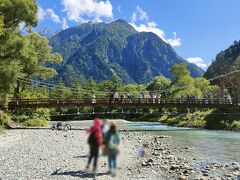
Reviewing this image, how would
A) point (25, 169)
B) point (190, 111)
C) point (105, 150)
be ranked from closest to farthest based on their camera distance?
point (105, 150) < point (25, 169) < point (190, 111)

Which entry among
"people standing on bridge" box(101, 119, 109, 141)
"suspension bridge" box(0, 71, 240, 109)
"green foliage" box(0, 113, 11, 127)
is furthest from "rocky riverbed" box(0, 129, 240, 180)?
"suspension bridge" box(0, 71, 240, 109)

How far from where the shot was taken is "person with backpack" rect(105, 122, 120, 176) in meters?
2.15

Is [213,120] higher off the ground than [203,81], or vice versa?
[203,81]

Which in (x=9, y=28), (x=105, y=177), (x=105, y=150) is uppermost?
(x=9, y=28)

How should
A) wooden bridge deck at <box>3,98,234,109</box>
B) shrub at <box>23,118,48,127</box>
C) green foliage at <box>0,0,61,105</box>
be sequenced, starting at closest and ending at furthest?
green foliage at <box>0,0,61,105</box>, wooden bridge deck at <box>3,98,234,109</box>, shrub at <box>23,118,48,127</box>

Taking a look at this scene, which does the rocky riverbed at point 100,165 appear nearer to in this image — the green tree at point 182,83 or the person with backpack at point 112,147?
the person with backpack at point 112,147

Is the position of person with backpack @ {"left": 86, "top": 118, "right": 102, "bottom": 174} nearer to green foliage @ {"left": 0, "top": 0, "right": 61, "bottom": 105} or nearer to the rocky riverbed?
the rocky riverbed

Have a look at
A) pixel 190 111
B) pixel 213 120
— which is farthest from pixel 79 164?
pixel 190 111

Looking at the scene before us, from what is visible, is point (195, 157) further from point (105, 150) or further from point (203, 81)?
point (203, 81)

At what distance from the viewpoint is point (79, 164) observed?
3700 cm

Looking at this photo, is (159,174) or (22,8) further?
(22,8)

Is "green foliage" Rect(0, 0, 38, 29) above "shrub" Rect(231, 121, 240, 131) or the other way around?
above

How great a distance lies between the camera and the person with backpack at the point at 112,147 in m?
2.15

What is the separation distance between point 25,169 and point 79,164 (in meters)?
5.55
